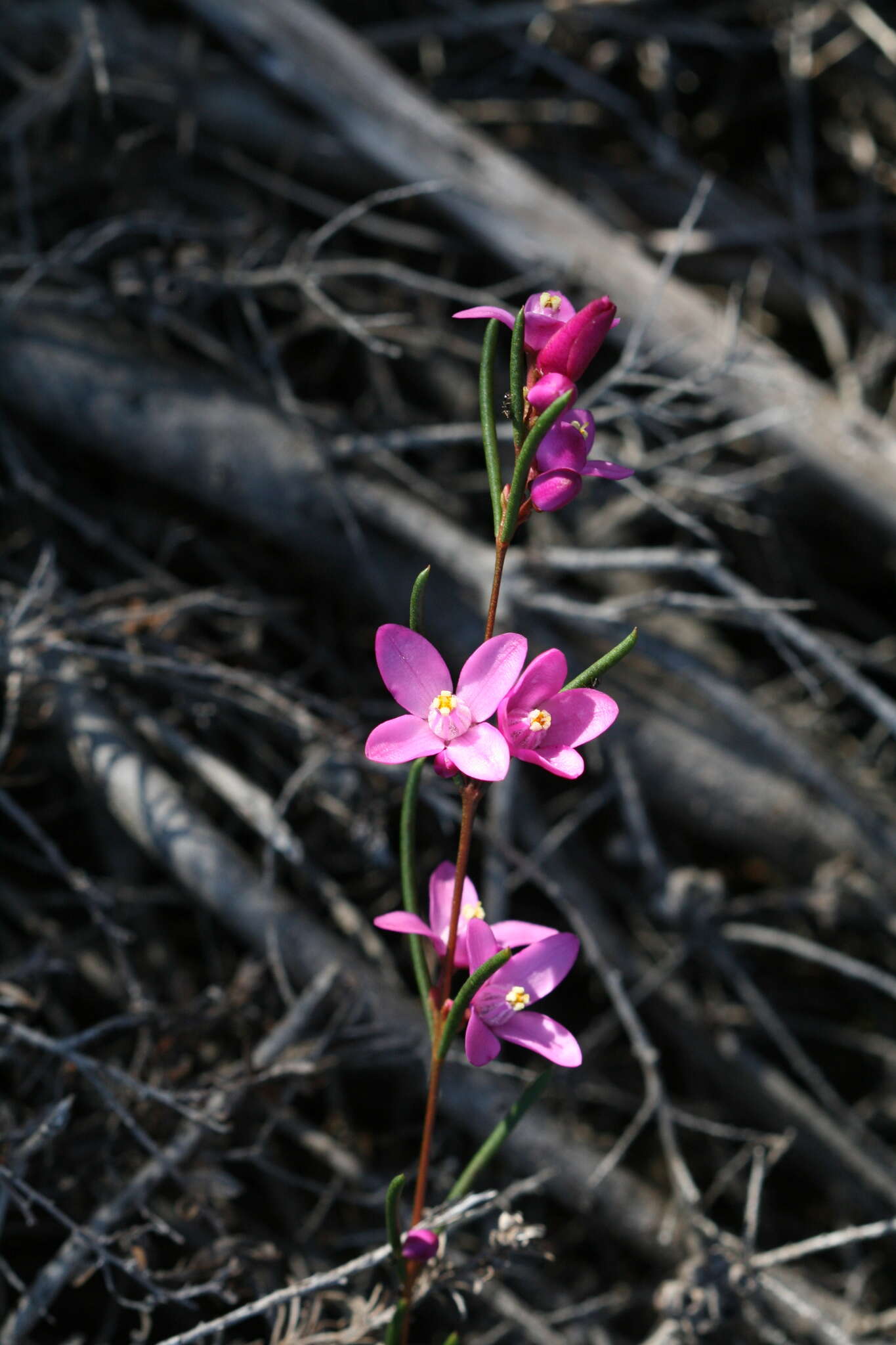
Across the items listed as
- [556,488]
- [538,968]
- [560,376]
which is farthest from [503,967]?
[560,376]

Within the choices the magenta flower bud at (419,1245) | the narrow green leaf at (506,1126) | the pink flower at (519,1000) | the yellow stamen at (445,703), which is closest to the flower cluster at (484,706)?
the yellow stamen at (445,703)

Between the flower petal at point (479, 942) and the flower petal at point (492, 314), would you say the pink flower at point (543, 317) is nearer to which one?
the flower petal at point (492, 314)

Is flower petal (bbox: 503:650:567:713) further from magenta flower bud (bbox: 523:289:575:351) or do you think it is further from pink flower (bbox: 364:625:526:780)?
magenta flower bud (bbox: 523:289:575:351)

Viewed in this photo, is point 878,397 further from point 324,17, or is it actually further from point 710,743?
point 324,17

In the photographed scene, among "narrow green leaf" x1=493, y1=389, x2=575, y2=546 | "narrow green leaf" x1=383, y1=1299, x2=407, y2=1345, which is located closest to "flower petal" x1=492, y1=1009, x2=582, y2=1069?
"narrow green leaf" x1=383, y1=1299, x2=407, y2=1345

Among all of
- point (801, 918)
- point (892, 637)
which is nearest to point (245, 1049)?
point (801, 918)
